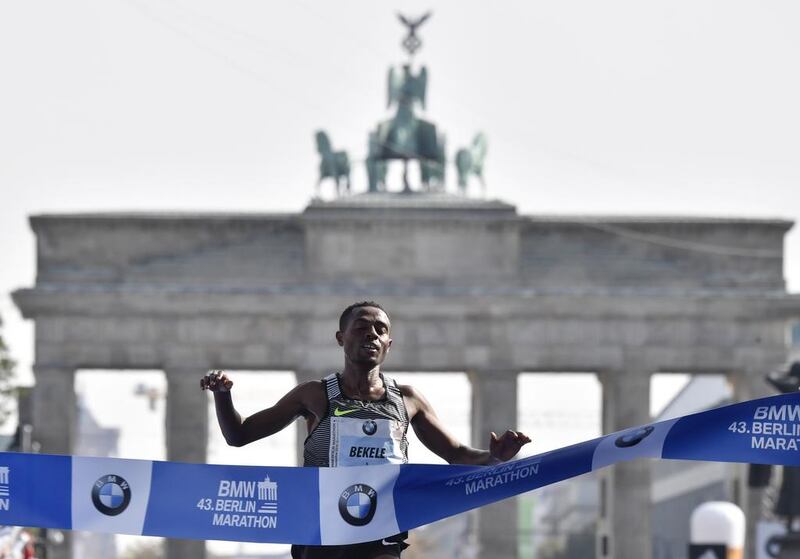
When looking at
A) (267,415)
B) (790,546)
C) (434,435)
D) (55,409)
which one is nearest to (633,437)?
(434,435)

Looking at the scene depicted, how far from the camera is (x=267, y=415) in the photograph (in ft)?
29.8

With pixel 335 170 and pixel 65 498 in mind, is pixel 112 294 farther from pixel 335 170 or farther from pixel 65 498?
pixel 65 498

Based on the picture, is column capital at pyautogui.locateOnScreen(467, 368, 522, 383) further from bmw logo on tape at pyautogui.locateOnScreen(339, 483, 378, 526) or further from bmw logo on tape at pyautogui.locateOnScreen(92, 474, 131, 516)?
bmw logo on tape at pyautogui.locateOnScreen(339, 483, 378, 526)

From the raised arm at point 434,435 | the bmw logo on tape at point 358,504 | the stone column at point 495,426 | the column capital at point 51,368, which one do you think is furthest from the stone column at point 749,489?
the bmw logo on tape at point 358,504

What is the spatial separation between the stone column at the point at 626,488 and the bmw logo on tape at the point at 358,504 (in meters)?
45.8

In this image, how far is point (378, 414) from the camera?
9023 mm

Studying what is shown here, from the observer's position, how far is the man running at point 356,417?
29.4 feet

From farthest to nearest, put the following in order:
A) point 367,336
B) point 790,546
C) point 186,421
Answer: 1. point 186,421
2. point 790,546
3. point 367,336

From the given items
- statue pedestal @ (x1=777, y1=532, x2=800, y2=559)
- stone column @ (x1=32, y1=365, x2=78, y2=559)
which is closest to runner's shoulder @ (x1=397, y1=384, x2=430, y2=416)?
statue pedestal @ (x1=777, y1=532, x2=800, y2=559)

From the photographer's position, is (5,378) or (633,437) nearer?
(633,437)

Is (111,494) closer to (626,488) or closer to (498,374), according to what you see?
(626,488)

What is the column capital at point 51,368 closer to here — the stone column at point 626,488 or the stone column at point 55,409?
the stone column at point 55,409

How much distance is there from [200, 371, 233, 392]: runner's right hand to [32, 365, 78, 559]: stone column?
45.9 meters

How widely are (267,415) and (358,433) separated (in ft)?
1.16
